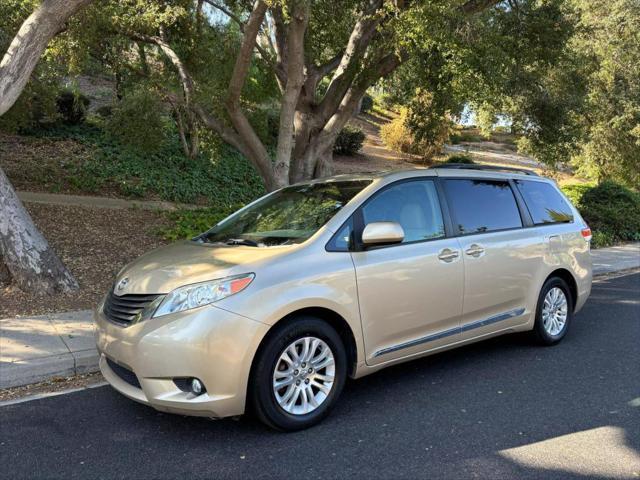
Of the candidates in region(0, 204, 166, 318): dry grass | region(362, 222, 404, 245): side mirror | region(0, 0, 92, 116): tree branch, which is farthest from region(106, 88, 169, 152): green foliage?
region(362, 222, 404, 245): side mirror

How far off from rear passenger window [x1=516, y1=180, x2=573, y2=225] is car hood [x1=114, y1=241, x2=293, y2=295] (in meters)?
2.96

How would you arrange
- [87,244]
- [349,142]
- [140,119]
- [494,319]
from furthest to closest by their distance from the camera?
[349,142] < [140,119] < [87,244] < [494,319]

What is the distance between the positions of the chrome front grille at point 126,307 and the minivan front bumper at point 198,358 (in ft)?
0.63

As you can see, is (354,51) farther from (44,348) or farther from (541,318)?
(44,348)

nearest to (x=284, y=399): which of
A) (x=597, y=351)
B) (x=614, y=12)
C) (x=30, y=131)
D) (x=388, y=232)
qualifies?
(x=388, y=232)

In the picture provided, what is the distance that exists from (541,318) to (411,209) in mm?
2002

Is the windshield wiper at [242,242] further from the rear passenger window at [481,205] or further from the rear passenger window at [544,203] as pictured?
the rear passenger window at [544,203]

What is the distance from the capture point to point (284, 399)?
3781 mm

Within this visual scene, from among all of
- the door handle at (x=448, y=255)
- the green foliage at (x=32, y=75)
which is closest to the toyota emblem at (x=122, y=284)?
the door handle at (x=448, y=255)

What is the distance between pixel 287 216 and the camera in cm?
475

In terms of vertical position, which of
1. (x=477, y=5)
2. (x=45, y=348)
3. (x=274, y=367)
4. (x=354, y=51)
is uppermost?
(x=477, y=5)

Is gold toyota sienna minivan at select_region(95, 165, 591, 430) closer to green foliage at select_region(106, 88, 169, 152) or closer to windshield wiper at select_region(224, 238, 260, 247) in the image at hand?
windshield wiper at select_region(224, 238, 260, 247)

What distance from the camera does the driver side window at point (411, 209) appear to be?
4.49 m

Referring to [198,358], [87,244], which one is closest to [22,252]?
[87,244]
